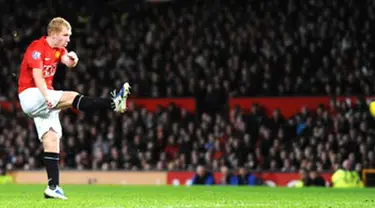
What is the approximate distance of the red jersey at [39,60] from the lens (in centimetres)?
1198

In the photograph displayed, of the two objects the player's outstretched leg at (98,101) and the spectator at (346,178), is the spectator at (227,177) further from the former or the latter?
the player's outstretched leg at (98,101)

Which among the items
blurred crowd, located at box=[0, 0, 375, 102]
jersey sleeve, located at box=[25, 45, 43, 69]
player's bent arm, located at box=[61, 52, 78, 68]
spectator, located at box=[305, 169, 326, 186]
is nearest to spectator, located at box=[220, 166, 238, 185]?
spectator, located at box=[305, 169, 326, 186]

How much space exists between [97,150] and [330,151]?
294 inches

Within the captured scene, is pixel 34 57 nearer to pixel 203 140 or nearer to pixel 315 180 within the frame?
pixel 315 180

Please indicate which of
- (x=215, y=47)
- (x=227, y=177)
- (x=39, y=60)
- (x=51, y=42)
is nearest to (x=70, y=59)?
(x=51, y=42)

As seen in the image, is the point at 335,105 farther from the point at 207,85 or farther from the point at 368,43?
the point at 207,85

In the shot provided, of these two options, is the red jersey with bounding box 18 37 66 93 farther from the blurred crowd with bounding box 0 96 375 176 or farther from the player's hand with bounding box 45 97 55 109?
the blurred crowd with bounding box 0 96 375 176

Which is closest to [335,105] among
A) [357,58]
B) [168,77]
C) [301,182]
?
[357,58]

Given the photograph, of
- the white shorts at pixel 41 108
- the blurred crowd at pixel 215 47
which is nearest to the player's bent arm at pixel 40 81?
the white shorts at pixel 41 108

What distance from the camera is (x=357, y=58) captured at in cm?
2522

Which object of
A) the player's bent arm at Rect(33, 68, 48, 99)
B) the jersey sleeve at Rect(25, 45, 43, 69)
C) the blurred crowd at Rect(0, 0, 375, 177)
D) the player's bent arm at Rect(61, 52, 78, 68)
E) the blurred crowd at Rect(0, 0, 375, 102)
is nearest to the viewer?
the player's bent arm at Rect(33, 68, 48, 99)

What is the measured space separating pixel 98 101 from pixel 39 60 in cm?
92

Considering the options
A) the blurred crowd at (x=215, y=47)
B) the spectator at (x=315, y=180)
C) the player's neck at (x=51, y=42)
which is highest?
the blurred crowd at (x=215, y=47)

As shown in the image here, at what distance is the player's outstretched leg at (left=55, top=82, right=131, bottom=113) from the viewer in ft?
38.9
